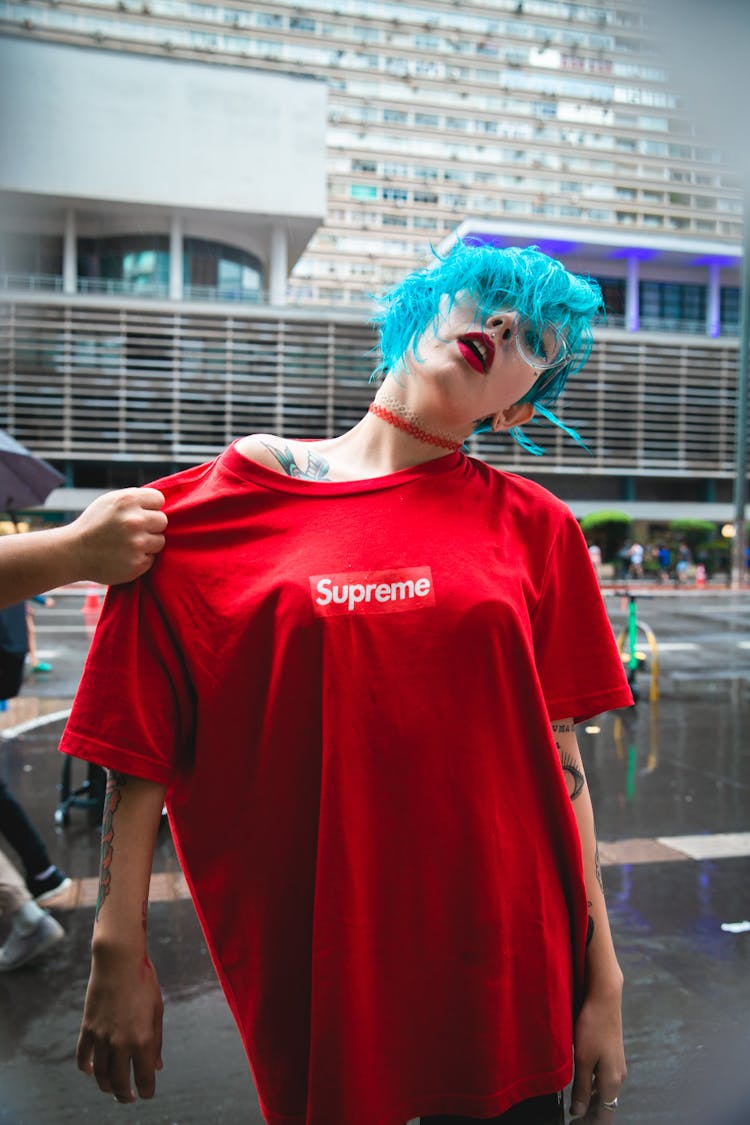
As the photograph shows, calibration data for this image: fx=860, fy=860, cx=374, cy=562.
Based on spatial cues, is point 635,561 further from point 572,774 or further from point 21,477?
point 572,774

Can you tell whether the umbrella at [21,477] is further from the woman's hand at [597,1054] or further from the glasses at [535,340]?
the woman's hand at [597,1054]

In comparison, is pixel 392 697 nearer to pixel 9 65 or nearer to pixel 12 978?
pixel 9 65

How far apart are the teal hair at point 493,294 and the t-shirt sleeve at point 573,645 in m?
0.31

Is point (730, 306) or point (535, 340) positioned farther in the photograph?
point (730, 306)

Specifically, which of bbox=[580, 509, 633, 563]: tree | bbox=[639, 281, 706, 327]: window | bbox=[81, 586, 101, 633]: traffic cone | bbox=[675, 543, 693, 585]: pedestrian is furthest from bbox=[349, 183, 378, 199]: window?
bbox=[81, 586, 101, 633]: traffic cone

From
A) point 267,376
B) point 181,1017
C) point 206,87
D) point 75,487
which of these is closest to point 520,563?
point 181,1017

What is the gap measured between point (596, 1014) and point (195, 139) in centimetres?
2173

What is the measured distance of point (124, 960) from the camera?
1281 millimetres

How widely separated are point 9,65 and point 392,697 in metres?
1.09

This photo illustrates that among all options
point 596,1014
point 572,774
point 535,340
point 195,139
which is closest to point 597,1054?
point 596,1014

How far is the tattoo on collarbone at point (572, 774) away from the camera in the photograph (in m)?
1.52

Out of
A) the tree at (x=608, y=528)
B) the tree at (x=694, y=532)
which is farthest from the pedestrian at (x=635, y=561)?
the tree at (x=694, y=532)

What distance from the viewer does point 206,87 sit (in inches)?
710

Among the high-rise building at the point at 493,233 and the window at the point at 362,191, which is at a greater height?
the window at the point at 362,191
